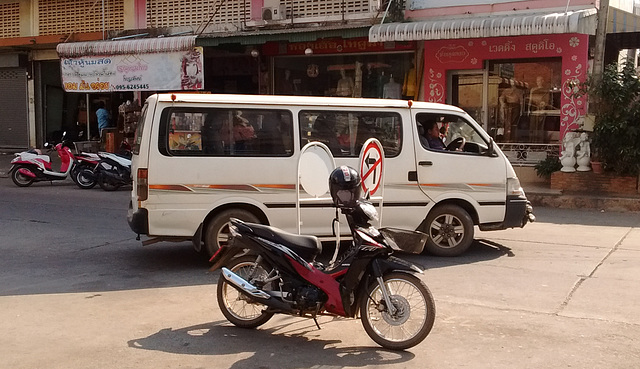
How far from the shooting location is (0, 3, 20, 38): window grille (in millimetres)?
22022

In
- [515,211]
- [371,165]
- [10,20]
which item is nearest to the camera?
[371,165]

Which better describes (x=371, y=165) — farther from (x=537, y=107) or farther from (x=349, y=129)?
(x=537, y=107)

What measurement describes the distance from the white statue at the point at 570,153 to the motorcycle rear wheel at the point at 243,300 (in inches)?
394

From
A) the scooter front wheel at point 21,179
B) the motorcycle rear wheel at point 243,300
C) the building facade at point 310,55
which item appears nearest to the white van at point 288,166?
the motorcycle rear wheel at point 243,300

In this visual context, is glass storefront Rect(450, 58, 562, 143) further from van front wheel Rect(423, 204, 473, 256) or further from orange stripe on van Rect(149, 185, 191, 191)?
orange stripe on van Rect(149, 185, 191, 191)

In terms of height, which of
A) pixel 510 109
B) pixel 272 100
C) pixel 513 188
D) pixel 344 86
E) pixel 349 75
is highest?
pixel 349 75

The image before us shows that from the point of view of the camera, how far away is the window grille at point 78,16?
20.6 meters

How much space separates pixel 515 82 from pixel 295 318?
38.7 ft

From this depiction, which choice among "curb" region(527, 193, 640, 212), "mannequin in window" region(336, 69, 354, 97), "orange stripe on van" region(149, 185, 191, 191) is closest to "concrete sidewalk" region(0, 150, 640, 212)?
"curb" region(527, 193, 640, 212)

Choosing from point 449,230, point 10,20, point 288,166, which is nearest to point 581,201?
point 449,230

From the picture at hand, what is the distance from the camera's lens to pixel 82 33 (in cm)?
2078

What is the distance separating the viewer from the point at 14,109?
23.3 m

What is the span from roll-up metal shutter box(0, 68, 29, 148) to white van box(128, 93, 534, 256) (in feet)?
55.6

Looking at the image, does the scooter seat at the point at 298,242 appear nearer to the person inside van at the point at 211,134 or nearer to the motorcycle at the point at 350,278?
the motorcycle at the point at 350,278
